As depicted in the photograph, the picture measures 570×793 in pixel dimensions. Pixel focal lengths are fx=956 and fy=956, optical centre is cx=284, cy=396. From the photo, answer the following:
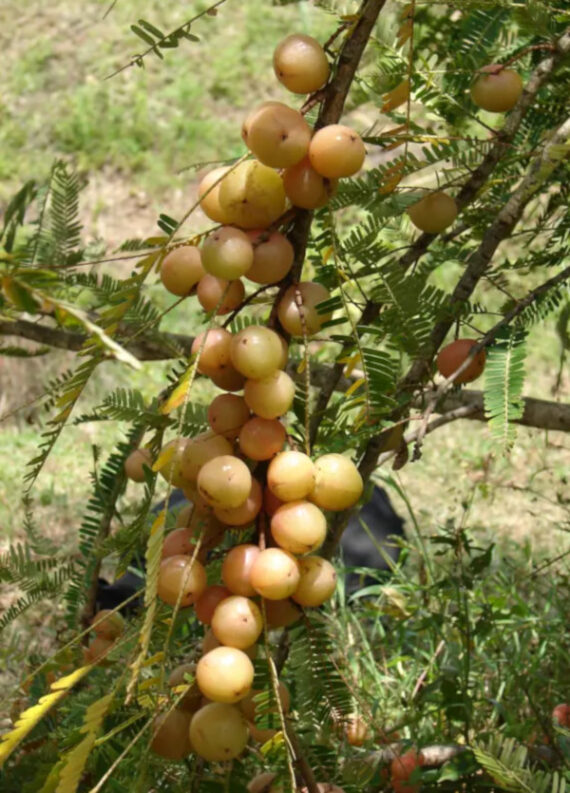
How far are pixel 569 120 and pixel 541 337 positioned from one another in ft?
7.38

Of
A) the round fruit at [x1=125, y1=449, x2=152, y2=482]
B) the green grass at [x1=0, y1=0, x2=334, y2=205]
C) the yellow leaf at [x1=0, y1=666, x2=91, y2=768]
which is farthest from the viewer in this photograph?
the green grass at [x1=0, y1=0, x2=334, y2=205]

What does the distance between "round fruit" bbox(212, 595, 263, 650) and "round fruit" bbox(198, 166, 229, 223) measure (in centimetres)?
21

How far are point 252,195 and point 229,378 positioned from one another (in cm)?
10

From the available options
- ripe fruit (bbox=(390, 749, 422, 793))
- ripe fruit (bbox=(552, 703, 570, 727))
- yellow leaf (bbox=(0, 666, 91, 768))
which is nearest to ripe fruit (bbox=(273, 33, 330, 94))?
yellow leaf (bbox=(0, 666, 91, 768))

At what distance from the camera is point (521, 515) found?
221cm

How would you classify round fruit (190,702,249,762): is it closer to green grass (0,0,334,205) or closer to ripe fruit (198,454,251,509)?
ripe fruit (198,454,251,509)

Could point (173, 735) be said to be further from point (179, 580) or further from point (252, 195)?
point (252, 195)

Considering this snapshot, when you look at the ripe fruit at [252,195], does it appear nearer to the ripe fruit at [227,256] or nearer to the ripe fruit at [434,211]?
the ripe fruit at [227,256]

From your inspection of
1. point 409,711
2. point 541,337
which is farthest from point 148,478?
point 541,337

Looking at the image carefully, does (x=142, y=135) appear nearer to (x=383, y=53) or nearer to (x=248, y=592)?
(x=383, y=53)

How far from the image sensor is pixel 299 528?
0.49 metres

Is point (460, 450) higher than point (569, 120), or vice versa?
point (569, 120)

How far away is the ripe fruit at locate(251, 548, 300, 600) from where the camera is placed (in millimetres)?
487

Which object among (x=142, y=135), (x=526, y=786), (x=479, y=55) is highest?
(x=142, y=135)
